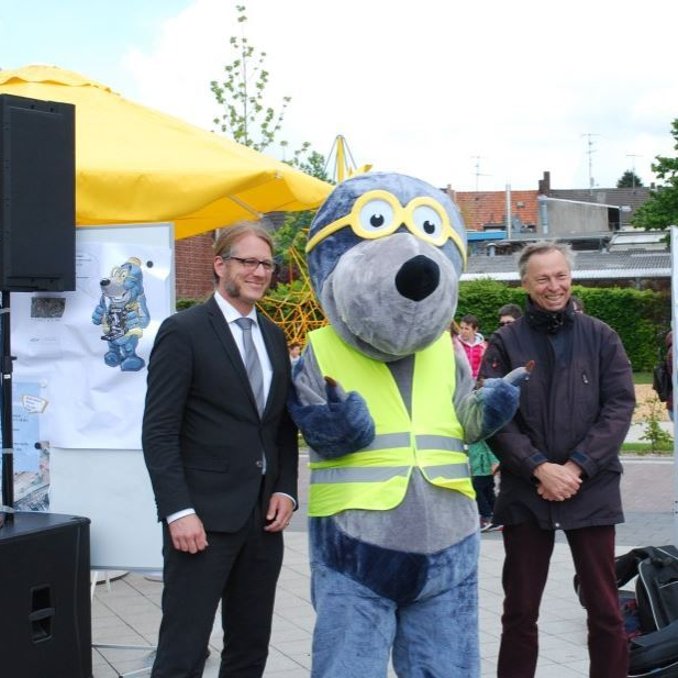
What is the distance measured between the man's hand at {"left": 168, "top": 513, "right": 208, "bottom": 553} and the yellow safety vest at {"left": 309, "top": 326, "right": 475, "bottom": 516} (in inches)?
14.5

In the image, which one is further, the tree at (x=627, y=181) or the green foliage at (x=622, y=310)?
the tree at (x=627, y=181)

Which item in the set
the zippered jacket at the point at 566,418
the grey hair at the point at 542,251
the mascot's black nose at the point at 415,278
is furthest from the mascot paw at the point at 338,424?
the grey hair at the point at 542,251

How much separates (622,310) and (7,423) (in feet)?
80.3

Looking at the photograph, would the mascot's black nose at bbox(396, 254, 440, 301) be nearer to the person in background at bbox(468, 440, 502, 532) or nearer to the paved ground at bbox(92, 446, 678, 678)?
the paved ground at bbox(92, 446, 678, 678)

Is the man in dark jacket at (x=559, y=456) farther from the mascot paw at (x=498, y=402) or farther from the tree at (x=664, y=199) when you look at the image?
the tree at (x=664, y=199)

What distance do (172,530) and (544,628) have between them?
2854 mm

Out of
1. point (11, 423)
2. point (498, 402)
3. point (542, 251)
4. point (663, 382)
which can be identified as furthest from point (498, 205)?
point (498, 402)

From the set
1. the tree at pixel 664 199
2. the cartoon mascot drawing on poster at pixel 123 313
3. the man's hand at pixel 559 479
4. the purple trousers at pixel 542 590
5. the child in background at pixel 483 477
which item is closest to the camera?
the man's hand at pixel 559 479

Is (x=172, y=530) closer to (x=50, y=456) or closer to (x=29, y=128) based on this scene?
(x=50, y=456)

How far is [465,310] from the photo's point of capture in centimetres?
2705

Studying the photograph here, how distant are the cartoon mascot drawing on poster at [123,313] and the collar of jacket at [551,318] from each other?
165cm

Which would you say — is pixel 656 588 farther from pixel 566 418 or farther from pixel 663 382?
pixel 663 382

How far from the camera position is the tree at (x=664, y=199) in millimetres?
33688

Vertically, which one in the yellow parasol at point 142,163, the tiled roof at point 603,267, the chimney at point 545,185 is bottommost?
the yellow parasol at point 142,163
